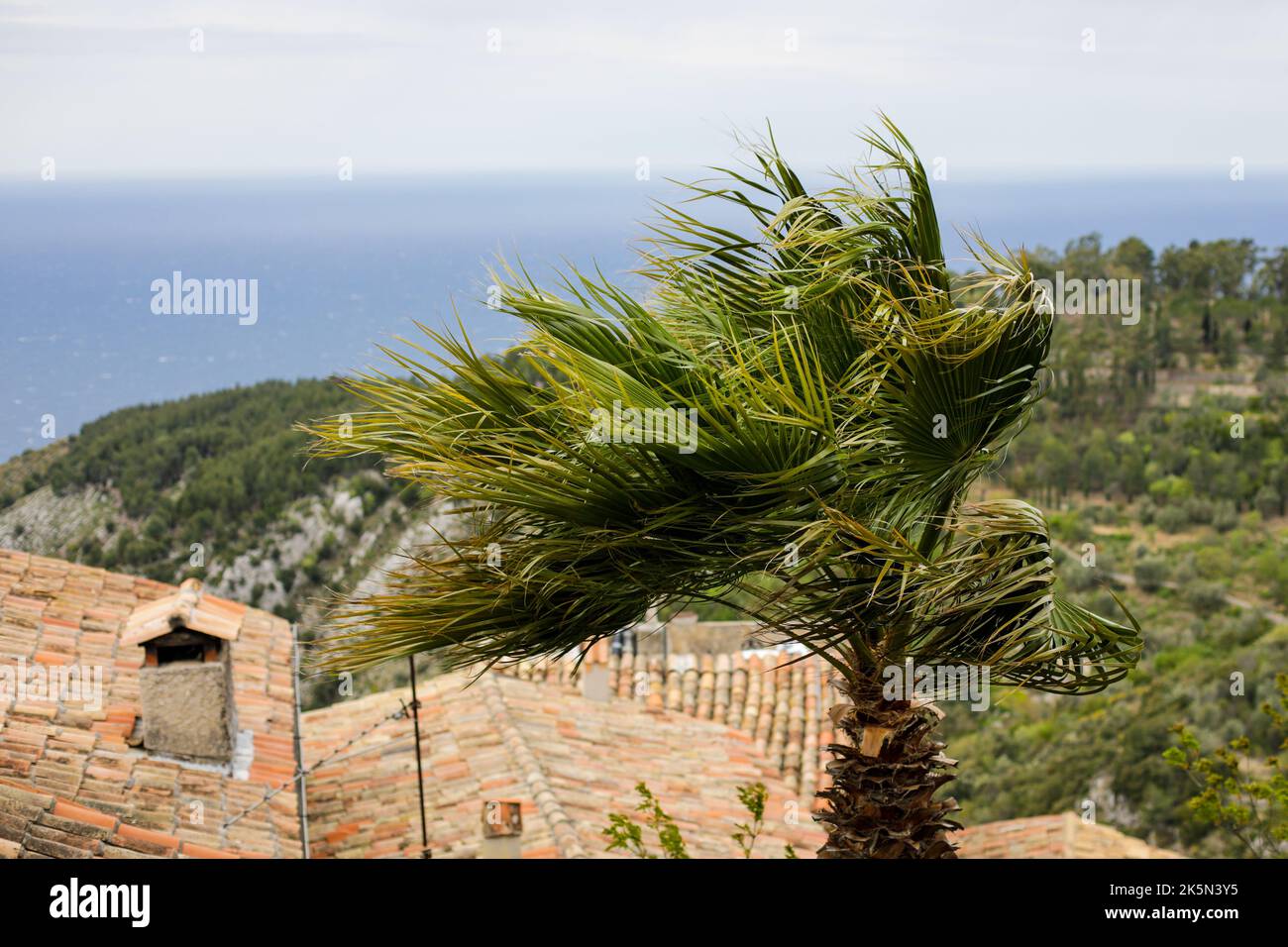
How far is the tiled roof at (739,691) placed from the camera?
506 inches

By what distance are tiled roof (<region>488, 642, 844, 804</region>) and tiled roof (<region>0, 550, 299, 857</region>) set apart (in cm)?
394

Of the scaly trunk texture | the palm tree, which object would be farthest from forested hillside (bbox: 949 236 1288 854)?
the palm tree

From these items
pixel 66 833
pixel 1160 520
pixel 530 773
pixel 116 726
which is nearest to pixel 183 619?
pixel 116 726

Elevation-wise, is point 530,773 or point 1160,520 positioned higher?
point 1160,520

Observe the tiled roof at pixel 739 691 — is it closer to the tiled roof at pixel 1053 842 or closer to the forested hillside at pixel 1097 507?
the tiled roof at pixel 1053 842

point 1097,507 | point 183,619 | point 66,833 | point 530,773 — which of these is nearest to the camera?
point 66,833

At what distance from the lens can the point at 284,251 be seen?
88.9 metres

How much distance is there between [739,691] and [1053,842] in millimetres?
A: 3719

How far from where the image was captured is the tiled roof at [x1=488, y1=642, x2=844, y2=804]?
506 inches

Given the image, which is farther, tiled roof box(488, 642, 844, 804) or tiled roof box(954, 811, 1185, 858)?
tiled roof box(488, 642, 844, 804)

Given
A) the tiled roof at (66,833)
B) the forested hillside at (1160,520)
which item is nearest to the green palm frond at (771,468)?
the tiled roof at (66,833)

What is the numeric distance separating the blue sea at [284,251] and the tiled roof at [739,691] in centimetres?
787

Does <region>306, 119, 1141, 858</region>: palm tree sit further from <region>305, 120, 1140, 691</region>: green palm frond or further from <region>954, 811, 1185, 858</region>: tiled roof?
<region>954, 811, 1185, 858</region>: tiled roof

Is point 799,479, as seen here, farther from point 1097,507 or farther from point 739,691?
point 1097,507
